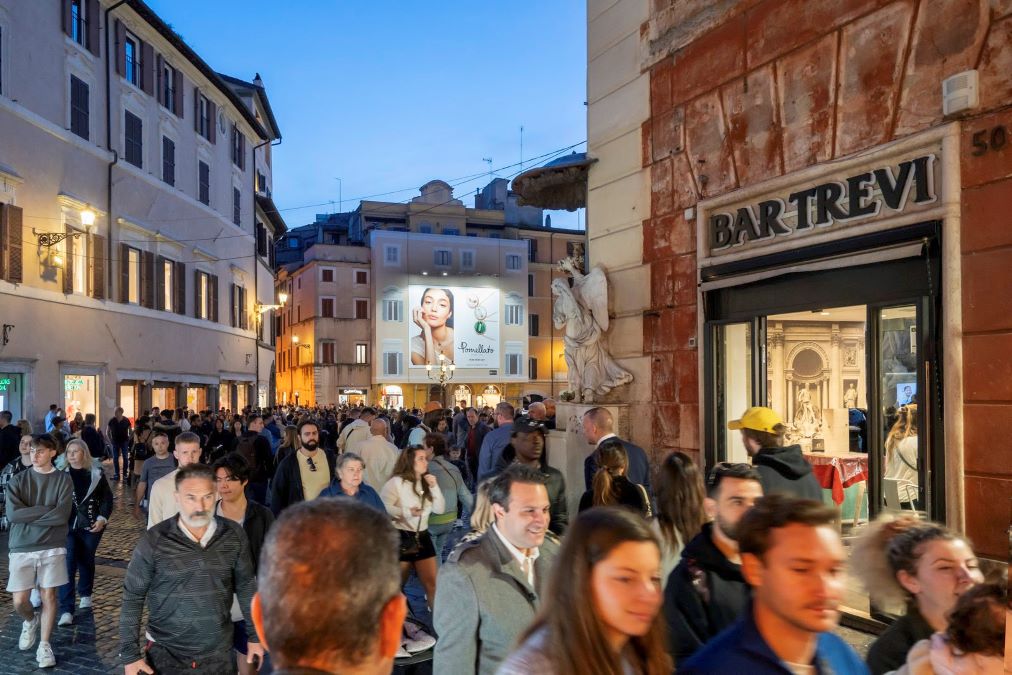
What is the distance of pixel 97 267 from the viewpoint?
20422mm

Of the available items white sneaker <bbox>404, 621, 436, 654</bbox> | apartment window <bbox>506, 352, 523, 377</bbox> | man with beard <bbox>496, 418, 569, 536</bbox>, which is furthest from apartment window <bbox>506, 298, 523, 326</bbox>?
white sneaker <bbox>404, 621, 436, 654</bbox>

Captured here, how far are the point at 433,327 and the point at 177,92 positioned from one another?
24282mm

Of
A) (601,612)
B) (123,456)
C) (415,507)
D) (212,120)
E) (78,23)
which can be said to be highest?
(212,120)

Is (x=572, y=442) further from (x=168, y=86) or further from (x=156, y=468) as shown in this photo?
(x=168, y=86)

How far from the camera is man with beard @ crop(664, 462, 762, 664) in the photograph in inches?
120

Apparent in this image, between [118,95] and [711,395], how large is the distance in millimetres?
19592

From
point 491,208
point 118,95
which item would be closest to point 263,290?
point 118,95

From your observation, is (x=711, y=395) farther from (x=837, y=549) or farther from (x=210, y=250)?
(x=210, y=250)

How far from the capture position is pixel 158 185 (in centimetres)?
2416

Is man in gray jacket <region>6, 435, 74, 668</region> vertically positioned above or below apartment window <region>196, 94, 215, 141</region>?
below

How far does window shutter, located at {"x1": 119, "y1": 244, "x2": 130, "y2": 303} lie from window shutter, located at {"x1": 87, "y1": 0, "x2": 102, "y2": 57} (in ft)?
16.4

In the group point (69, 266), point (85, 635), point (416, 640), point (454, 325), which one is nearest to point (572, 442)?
point (416, 640)

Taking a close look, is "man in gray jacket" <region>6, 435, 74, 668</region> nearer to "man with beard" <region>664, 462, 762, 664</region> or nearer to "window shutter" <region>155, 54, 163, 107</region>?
"man with beard" <region>664, 462, 762, 664</region>

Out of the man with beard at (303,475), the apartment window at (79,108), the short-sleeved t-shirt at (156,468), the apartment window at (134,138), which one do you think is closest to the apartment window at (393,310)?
the apartment window at (134,138)
